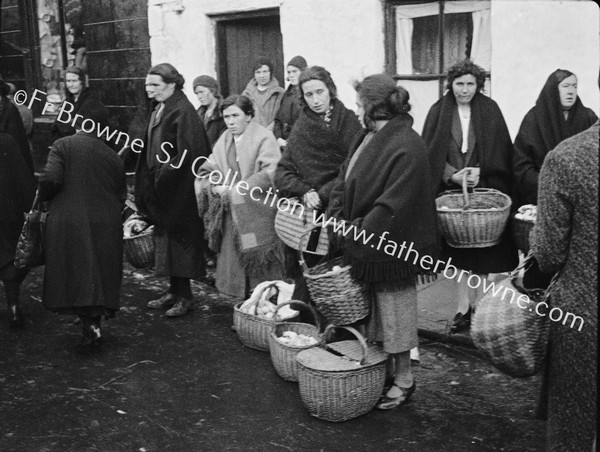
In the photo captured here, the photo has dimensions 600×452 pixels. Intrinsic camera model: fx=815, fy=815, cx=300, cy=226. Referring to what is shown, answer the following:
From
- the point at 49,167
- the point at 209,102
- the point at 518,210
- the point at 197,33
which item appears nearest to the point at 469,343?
the point at 518,210

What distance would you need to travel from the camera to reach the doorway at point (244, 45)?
9.26 m

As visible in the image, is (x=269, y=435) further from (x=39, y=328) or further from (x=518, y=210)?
(x=39, y=328)

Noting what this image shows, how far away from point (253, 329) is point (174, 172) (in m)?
1.52

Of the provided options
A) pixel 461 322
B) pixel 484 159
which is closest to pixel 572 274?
pixel 484 159

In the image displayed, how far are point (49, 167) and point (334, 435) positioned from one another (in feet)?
8.77

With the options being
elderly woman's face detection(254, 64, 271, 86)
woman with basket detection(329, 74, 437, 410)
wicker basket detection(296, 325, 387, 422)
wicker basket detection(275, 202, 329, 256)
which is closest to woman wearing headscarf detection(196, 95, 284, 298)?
wicker basket detection(275, 202, 329, 256)

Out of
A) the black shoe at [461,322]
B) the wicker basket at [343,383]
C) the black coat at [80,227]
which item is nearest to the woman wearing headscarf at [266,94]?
the black coat at [80,227]

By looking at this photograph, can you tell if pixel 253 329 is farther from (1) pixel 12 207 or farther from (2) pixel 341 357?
(1) pixel 12 207

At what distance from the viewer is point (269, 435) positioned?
14.5ft

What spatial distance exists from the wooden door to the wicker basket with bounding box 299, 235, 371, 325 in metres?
5.10

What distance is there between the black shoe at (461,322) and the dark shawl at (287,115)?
109 inches

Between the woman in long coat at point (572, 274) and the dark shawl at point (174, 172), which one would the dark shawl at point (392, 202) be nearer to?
the woman in long coat at point (572, 274)

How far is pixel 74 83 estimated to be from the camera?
8.15m

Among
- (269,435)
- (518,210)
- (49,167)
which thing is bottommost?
(269,435)
